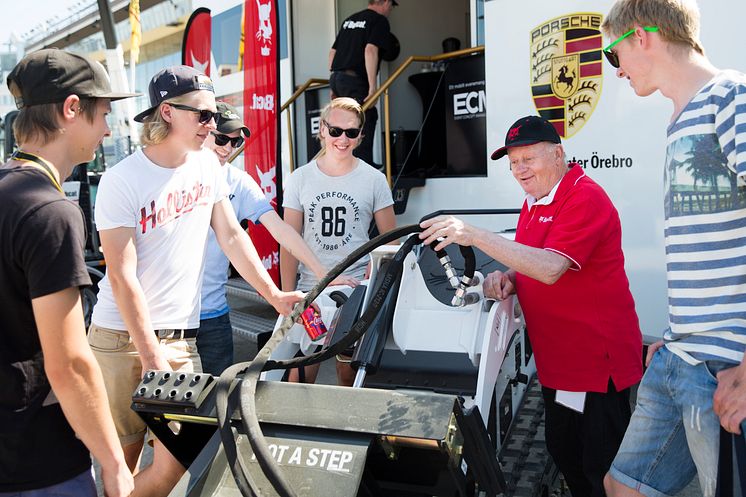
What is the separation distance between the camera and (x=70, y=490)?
5.55 feet

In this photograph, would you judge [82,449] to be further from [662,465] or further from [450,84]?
[450,84]

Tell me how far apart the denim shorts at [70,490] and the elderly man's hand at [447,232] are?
114 cm

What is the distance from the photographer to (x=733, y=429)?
62.4 inches

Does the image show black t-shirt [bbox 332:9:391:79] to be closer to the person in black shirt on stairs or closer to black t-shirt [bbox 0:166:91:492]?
the person in black shirt on stairs

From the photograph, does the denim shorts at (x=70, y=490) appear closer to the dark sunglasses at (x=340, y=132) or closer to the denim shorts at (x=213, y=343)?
the denim shorts at (x=213, y=343)

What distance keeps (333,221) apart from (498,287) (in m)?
1.26

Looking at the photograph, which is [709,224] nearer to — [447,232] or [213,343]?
[447,232]

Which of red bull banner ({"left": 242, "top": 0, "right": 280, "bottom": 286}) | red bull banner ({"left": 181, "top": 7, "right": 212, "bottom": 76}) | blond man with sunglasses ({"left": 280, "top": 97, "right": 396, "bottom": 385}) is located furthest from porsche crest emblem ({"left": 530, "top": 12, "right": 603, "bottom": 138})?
red bull banner ({"left": 181, "top": 7, "right": 212, "bottom": 76})

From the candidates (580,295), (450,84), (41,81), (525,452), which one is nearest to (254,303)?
(450,84)

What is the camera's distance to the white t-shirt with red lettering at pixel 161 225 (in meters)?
2.31

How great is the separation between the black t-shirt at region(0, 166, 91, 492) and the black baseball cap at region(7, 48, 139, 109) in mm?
187

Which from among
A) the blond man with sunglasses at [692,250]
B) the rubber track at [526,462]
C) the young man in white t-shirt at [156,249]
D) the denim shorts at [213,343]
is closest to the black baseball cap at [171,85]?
the young man in white t-shirt at [156,249]

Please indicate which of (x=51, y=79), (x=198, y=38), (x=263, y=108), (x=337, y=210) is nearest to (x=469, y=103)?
(x=263, y=108)

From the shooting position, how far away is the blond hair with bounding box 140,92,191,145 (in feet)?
7.98
